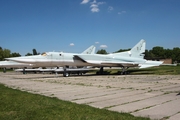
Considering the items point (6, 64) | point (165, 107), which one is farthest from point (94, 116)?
point (6, 64)

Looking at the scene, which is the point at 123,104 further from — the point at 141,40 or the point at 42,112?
the point at 141,40

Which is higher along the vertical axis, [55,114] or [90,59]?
[90,59]

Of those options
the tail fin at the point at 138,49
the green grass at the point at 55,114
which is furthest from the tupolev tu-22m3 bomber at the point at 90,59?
the green grass at the point at 55,114

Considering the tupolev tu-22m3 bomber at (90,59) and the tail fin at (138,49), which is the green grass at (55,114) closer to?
the tupolev tu-22m3 bomber at (90,59)

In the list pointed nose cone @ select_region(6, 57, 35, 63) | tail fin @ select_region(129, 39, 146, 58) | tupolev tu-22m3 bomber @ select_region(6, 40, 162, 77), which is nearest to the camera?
pointed nose cone @ select_region(6, 57, 35, 63)

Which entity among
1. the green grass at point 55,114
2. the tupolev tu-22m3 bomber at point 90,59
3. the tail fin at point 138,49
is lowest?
the green grass at point 55,114

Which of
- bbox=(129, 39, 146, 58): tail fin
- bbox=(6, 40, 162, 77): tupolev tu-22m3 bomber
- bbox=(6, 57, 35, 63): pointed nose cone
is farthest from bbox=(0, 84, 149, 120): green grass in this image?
bbox=(129, 39, 146, 58): tail fin

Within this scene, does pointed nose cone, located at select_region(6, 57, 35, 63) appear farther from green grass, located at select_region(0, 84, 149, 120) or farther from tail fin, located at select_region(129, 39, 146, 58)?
tail fin, located at select_region(129, 39, 146, 58)

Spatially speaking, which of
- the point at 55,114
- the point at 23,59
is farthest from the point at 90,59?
the point at 55,114

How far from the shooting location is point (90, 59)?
2420 cm

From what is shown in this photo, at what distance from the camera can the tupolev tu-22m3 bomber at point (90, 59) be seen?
20698 mm

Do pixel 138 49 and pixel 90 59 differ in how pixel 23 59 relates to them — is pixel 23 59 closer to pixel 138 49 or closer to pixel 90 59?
pixel 90 59

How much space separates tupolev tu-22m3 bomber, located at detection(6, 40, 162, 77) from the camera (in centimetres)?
2070

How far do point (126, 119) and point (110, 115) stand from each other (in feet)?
1.56
